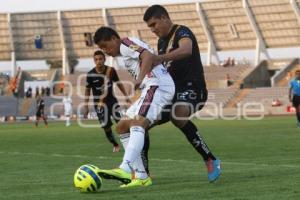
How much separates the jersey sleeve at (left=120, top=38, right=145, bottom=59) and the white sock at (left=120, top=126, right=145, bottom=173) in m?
0.87

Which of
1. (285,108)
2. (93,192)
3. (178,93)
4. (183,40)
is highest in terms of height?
(183,40)

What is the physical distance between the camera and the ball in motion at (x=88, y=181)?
9125mm

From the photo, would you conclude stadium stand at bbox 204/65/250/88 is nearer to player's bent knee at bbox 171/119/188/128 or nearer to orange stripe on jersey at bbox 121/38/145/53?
player's bent knee at bbox 171/119/188/128

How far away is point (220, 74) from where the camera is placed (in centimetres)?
7538

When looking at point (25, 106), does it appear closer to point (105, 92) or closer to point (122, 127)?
point (105, 92)

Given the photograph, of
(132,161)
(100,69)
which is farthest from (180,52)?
(100,69)

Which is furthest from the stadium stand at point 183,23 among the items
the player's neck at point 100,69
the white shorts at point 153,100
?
the white shorts at point 153,100

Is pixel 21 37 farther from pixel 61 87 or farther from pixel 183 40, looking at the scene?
pixel 183 40

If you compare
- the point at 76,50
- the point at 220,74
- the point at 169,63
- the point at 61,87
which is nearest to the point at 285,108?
the point at 220,74

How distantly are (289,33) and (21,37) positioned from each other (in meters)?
28.3

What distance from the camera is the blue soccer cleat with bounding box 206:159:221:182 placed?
1002 cm

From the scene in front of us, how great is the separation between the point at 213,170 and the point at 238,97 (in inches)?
A: 2200

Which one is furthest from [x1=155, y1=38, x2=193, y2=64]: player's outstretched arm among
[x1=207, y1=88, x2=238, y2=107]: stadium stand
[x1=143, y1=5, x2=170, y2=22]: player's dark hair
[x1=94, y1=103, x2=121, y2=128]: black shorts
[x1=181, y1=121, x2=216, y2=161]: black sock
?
[x1=207, y1=88, x2=238, y2=107]: stadium stand

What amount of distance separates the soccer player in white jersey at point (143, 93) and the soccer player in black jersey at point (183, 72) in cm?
26
